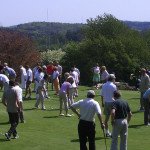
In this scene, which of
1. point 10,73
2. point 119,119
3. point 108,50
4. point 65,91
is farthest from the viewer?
point 108,50

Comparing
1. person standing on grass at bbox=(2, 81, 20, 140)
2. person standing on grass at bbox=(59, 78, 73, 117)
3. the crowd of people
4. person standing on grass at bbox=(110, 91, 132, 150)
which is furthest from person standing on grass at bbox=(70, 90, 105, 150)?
person standing on grass at bbox=(59, 78, 73, 117)

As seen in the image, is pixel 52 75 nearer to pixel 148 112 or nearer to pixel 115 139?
pixel 148 112

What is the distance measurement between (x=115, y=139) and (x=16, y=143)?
3887 mm

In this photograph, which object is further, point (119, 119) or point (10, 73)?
point (10, 73)

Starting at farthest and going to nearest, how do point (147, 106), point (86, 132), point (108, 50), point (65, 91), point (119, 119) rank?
point (108, 50)
point (65, 91)
point (147, 106)
point (119, 119)
point (86, 132)

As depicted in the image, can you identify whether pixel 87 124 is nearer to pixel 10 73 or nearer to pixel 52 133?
pixel 52 133

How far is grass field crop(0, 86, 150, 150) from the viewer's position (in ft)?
57.4

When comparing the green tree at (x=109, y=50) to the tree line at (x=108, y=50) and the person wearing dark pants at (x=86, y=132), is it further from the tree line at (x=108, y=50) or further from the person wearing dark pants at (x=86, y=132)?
the person wearing dark pants at (x=86, y=132)

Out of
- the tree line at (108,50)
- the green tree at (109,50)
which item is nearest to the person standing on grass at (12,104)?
the tree line at (108,50)

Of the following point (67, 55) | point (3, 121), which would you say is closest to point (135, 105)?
point (3, 121)

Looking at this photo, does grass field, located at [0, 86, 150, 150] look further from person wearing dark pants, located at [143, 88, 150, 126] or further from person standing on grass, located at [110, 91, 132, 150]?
person standing on grass, located at [110, 91, 132, 150]

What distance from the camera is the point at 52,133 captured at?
786 inches

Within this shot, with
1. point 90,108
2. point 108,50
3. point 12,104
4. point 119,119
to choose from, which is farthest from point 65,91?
point 108,50

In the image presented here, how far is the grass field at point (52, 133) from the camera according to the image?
→ 17500 millimetres
